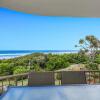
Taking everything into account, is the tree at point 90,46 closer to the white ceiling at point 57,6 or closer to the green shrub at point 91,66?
the green shrub at point 91,66

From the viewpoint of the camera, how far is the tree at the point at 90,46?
227 inches

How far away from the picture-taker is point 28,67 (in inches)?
213

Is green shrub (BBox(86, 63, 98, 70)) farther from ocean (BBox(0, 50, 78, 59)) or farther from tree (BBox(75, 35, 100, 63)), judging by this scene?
ocean (BBox(0, 50, 78, 59))

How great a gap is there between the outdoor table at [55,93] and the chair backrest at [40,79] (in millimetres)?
352

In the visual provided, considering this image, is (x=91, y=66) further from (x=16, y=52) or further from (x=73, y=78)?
(x=73, y=78)

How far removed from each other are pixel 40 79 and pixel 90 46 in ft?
9.81

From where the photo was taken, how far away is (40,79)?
11.1 ft

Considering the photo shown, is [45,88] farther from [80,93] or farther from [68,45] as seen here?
[68,45]

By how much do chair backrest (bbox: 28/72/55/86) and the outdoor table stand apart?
35cm

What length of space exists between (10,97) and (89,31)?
3.95 meters

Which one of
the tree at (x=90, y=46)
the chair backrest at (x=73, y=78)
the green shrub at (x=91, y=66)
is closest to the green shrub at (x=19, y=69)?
the tree at (x=90, y=46)

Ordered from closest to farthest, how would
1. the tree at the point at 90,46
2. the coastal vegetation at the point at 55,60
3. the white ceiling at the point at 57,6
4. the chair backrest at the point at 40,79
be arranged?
the chair backrest at the point at 40,79 → the white ceiling at the point at 57,6 → the coastal vegetation at the point at 55,60 → the tree at the point at 90,46

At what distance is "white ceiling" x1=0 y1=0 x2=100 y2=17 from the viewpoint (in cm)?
415

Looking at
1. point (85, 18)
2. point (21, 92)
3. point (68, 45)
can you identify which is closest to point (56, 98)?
point (21, 92)
